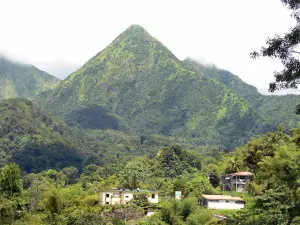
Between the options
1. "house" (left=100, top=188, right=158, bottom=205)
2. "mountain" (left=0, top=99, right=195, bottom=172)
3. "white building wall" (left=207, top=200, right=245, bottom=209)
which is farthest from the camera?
"mountain" (left=0, top=99, right=195, bottom=172)

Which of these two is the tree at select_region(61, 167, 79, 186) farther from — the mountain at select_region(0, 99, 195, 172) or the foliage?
the foliage

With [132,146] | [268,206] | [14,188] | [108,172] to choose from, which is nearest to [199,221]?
[268,206]

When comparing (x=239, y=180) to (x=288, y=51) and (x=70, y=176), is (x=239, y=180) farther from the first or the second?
(x=70, y=176)

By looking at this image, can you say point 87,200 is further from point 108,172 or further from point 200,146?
point 200,146

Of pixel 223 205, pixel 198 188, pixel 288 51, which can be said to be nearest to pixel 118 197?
pixel 198 188

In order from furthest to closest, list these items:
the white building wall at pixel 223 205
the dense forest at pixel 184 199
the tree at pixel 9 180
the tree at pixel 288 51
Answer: the tree at pixel 9 180, the white building wall at pixel 223 205, the dense forest at pixel 184 199, the tree at pixel 288 51

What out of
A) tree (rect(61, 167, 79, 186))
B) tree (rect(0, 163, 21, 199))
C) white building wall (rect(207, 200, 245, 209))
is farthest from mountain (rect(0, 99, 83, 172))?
white building wall (rect(207, 200, 245, 209))

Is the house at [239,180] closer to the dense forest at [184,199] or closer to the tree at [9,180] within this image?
the dense forest at [184,199]

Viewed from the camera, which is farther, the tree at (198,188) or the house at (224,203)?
the tree at (198,188)

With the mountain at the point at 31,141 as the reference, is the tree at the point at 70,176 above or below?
below

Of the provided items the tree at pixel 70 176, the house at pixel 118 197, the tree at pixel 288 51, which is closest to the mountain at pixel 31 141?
the tree at pixel 70 176

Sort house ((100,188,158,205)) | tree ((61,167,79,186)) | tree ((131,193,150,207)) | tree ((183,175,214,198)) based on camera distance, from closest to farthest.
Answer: tree ((131,193,150,207)) < house ((100,188,158,205)) < tree ((183,175,214,198)) < tree ((61,167,79,186))
